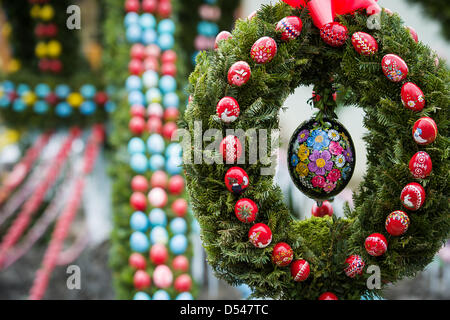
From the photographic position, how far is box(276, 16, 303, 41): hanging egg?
101 cm

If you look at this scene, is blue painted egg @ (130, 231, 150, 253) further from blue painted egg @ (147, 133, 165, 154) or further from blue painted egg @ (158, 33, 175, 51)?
blue painted egg @ (158, 33, 175, 51)

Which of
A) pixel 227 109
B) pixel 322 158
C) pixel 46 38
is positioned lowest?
pixel 322 158

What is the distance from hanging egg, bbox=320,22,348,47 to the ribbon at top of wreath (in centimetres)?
1

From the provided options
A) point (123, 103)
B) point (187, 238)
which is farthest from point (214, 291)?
point (123, 103)

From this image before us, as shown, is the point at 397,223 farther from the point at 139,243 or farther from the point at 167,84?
the point at 167,84

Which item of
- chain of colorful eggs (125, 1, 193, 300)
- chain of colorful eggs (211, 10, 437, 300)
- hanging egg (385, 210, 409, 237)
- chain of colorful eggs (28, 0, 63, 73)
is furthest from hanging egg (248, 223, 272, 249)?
chain of colorful eggs (28, 0, 63, 73)

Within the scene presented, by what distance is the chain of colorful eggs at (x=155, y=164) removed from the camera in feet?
6.09

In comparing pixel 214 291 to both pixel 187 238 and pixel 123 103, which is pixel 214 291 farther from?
pixel 123 103

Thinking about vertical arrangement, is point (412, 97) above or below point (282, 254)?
above

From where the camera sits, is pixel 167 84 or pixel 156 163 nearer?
pixel 156 163

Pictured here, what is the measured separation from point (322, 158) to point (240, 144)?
8.7 inches

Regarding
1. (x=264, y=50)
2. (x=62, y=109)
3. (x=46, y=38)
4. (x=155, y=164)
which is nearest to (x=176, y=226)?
(x=155, y=164)

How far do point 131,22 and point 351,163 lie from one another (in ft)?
5.01

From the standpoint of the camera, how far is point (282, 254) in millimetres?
995
